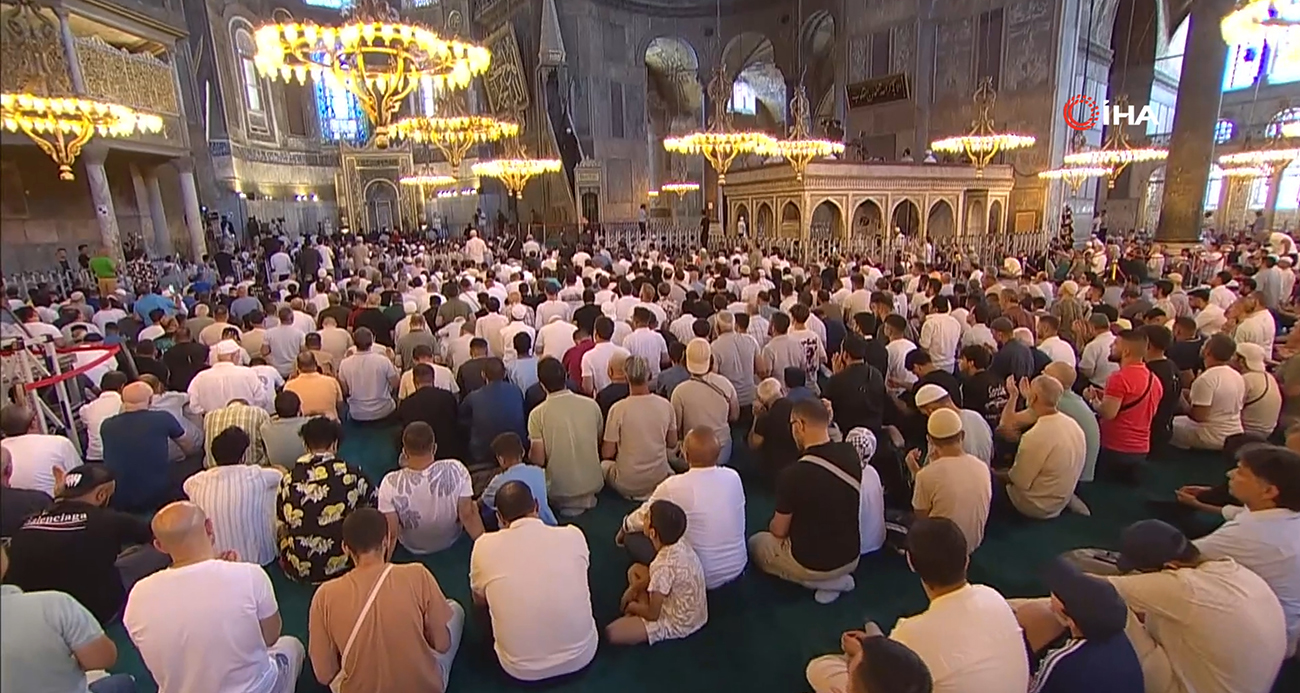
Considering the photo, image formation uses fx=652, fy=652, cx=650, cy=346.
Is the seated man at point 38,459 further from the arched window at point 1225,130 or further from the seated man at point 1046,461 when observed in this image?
the arched window at point 1225,130

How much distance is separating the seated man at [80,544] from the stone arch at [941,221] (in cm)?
1735

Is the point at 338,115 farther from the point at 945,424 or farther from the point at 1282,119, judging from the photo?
the point at 1282,119


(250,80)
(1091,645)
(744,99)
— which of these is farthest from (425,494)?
(744,99)

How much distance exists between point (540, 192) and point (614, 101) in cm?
382

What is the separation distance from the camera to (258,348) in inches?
248

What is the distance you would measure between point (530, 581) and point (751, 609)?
4.10ft

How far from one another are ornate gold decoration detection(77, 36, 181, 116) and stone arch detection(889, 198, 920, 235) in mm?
16422

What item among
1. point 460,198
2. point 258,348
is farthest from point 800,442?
point 460,198

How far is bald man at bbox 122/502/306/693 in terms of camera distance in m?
1.95

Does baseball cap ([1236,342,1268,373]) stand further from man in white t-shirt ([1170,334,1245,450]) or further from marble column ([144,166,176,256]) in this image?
marble column ([144,166,176,256])

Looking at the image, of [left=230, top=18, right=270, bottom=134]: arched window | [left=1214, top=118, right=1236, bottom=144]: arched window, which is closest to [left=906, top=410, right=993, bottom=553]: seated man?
[left=230, top=18, right=270, bottom=134]: arched window

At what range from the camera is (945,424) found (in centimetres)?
299

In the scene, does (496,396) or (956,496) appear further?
(496,396)

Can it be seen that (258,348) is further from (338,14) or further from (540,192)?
(338,14)
